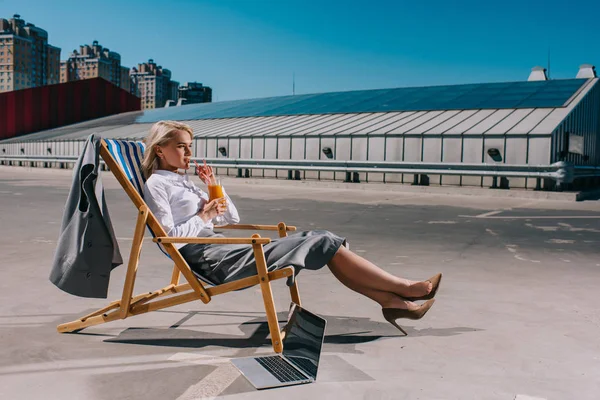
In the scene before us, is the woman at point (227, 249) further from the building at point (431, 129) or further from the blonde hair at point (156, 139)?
the building at point (431, 129)

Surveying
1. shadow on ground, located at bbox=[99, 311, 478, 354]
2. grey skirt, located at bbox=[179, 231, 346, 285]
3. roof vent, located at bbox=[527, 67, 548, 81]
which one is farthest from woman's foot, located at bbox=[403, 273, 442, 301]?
roof vent, located at bbox=[527, 67, 548, 81]

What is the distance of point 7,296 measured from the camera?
4.61 metres

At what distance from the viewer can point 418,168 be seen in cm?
1980

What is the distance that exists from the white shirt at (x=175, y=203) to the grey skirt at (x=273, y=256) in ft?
0.67

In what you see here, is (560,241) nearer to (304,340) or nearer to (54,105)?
(304,340)

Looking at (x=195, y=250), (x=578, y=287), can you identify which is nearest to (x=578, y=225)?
(x=578, y=287)

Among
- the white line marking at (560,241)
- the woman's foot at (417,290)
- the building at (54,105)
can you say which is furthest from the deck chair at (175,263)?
the building at (54,105)

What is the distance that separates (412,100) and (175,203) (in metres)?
26.2

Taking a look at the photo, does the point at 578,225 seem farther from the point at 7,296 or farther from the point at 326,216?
the point at 7,296

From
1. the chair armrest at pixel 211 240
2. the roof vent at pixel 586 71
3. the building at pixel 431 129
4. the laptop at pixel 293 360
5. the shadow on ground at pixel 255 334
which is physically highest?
the roof vent at pixel 586 71

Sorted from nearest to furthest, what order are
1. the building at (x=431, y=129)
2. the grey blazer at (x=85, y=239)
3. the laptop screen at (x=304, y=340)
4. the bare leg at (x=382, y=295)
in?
1. the laptop screen at (x=304, y=340)
2. the grey blazer at (x=85, y=239)
3. the bare leg at (x=382, y=295)
4. the building at (x=431, y=129)

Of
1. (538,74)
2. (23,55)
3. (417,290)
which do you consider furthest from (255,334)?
(23,55)

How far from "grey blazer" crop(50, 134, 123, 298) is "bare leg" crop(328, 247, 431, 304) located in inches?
55.1

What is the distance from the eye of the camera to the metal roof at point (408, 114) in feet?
70.4
